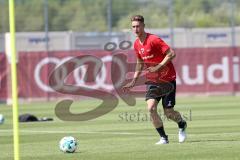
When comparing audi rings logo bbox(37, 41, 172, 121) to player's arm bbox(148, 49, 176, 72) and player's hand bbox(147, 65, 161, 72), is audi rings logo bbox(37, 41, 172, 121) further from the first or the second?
player's arm bbox(148, 49, 176, 72)

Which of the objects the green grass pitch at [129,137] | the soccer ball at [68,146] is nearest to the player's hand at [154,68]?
the green grass pitch at [129,137]

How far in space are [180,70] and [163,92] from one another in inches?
935

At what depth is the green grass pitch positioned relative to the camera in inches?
562

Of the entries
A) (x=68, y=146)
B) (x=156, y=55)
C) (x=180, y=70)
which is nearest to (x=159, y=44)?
(x=156, y=55)

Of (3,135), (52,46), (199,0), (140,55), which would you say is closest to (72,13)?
(52,46)

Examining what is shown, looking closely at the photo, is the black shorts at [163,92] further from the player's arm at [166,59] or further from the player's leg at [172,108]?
the player's arm at [166,59]

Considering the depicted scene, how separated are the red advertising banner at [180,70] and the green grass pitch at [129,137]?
8543mm

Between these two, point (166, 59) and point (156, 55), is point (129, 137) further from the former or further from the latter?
point (166, 59)

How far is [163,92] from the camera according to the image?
1625 centimetres

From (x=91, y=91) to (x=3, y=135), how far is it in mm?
17963

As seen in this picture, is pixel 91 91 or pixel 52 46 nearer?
pixel 91 91

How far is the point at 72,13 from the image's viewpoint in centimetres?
5612

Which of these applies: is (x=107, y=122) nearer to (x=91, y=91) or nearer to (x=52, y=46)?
(x=91, y=91)

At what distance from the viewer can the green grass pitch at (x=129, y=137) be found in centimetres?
1428
